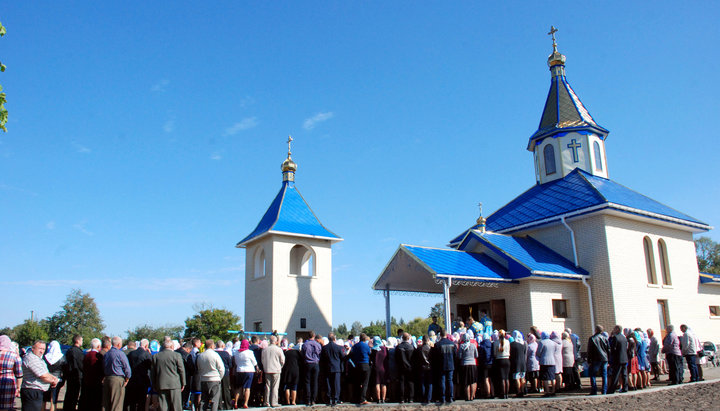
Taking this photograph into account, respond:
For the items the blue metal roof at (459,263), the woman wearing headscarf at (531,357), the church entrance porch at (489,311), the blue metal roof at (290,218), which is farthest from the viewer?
the blue metal roof at (290,218)

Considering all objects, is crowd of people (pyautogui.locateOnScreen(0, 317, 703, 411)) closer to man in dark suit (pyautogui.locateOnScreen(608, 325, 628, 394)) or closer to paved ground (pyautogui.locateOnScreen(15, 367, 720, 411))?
man in dark suit (pyautogui.locateOnScreen(608, 325, 628, 394))

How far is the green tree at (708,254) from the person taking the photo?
49312 millimetres

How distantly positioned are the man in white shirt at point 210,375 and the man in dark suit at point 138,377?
92 centimetres

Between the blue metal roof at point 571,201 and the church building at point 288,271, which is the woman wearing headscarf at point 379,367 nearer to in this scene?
the church building at point 288,271

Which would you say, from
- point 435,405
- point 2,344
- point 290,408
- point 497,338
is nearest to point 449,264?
point 497,338

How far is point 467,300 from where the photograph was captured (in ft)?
63.6

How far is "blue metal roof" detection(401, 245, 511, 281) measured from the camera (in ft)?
53.3

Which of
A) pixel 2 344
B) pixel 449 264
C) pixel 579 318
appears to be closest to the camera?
pixel 2 344

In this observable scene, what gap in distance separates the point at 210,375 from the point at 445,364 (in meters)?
4.73

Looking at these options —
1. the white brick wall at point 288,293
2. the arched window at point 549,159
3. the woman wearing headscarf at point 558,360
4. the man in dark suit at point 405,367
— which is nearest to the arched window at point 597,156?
the arched window at point 549,159

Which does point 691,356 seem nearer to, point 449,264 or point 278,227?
point 449,264

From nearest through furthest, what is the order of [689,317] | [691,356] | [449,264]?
[691,356] → [449,264] → [689,317]

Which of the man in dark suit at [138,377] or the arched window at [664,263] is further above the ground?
the arched window at [664,263]

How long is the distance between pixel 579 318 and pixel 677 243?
20.9 feet
